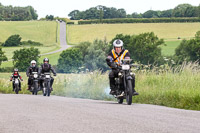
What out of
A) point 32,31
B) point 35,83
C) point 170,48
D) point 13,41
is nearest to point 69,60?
point 13,41

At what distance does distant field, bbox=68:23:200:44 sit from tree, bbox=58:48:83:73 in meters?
7.03

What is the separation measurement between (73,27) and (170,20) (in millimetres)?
32212

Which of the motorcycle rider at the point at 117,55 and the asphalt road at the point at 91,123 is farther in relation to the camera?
the motorcycle rider at the point at 117,55

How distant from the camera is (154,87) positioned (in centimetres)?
1510

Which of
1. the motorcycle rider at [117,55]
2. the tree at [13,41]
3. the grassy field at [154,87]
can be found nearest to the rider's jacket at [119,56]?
the motorcycle rider at [117,55]

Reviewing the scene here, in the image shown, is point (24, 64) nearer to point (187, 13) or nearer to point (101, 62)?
point (101, 62)

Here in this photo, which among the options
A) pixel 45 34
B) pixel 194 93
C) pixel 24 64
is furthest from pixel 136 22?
pixel 194 93

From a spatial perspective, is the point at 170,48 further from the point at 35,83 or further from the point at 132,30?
the point at 35,83

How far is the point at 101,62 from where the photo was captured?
108m

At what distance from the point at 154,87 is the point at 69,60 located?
10173cm

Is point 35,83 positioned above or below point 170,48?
above

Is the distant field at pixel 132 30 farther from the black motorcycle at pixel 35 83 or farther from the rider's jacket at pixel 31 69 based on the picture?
the black motorcycle at pixel 35 83

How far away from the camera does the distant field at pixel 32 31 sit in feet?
453

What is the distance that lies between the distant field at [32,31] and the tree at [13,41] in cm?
224
